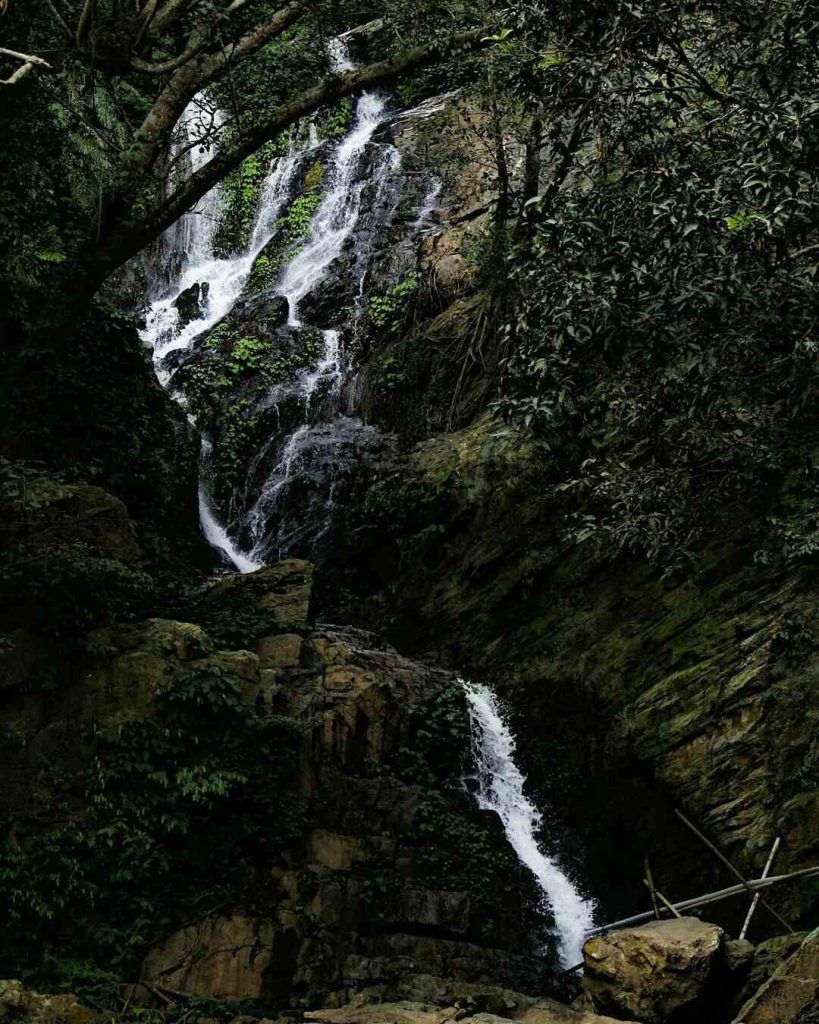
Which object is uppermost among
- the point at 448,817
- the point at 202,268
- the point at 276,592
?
the point at 202,268

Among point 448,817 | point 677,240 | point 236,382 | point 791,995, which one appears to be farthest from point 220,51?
point 791,995

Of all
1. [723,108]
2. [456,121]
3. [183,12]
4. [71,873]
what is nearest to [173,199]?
[183,12]

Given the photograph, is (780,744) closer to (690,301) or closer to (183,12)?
(690,301)

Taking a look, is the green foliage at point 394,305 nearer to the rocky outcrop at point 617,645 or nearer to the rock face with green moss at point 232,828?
the rocky outcrop at point 617,645

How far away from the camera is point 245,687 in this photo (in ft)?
31.8

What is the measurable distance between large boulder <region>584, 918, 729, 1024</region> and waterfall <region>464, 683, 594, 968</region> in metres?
2.98

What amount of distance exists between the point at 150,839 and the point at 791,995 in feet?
17.5

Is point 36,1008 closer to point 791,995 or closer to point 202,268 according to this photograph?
point 791,995

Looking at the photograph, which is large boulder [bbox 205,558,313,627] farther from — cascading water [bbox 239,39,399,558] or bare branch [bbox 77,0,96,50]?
bare branch [bbox 77,0,96,50]

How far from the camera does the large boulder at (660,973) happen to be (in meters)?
6.08

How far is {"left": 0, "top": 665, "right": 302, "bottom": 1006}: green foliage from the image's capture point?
299 inches

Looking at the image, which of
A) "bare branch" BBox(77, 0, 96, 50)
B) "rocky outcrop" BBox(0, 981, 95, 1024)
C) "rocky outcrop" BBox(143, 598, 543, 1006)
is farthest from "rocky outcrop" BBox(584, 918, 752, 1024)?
"bare branch" BBox(77, 0, 96, 50)

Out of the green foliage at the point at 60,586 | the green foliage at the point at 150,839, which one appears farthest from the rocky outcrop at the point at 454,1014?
the green foliage at the point at 60,586

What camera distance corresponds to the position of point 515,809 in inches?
427
